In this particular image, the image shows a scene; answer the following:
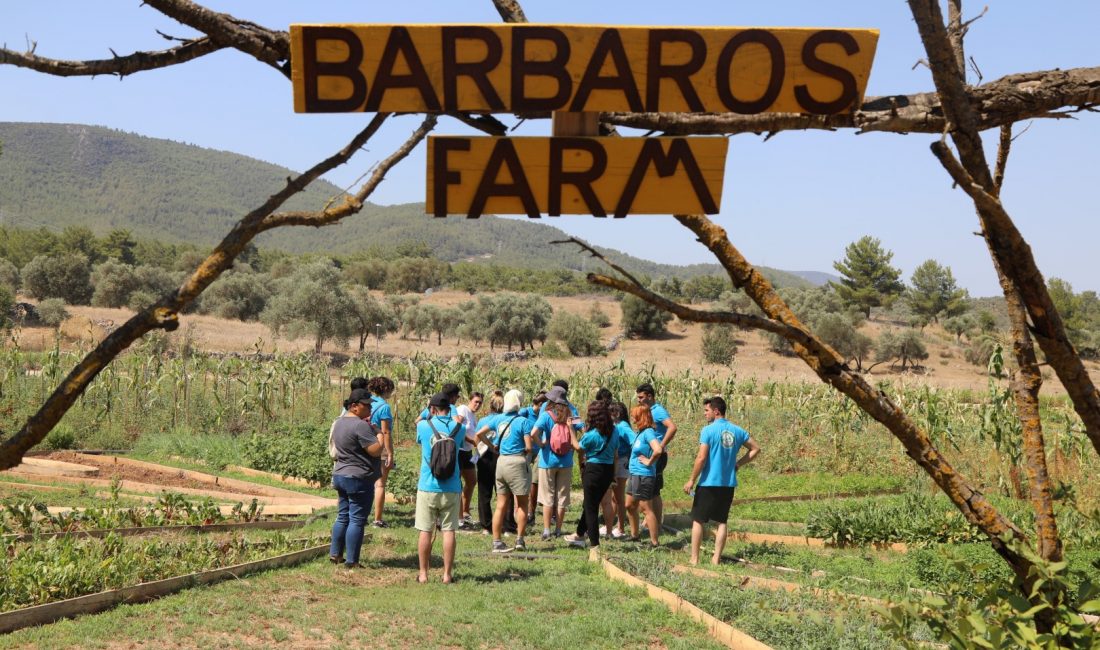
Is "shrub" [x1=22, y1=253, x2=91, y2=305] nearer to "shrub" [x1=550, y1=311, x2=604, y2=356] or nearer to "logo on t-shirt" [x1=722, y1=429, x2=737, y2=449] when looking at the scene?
"shrub" [x1=550, y1=311, x2=604, y2=356]

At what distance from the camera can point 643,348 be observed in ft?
201

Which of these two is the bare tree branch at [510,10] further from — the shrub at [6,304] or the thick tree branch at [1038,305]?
the shrub at [6,304]

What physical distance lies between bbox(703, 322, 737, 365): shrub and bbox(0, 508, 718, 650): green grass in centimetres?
4497

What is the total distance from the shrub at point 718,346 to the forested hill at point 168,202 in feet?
325

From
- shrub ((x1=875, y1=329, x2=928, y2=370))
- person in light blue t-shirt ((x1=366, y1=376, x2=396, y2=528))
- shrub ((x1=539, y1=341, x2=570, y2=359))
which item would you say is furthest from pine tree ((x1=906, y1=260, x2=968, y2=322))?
person in light blue t-shirt ((x1=366, y1=376, x2=396, y2=528))

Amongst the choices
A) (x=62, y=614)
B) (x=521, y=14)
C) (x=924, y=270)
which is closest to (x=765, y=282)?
(x=521, y=14)

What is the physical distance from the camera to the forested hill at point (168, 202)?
154 metres

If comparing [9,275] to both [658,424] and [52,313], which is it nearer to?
[52,313]

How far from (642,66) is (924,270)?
85.7m

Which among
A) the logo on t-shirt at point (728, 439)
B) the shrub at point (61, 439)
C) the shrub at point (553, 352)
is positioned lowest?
the shrub at point (61, 439)

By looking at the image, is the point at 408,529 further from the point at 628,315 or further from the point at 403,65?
the point at 628,315

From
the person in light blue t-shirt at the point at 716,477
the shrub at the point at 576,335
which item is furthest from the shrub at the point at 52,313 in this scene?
the person in light blue t-shirt at the point at 716,477

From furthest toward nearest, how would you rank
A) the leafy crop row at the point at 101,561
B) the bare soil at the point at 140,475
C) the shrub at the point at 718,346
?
the shrub at the point at 718,346 < the bare soil at the point at 140,475 < the leafy crop row at the point at 101,561

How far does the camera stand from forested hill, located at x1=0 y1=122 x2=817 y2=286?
15388 cm
